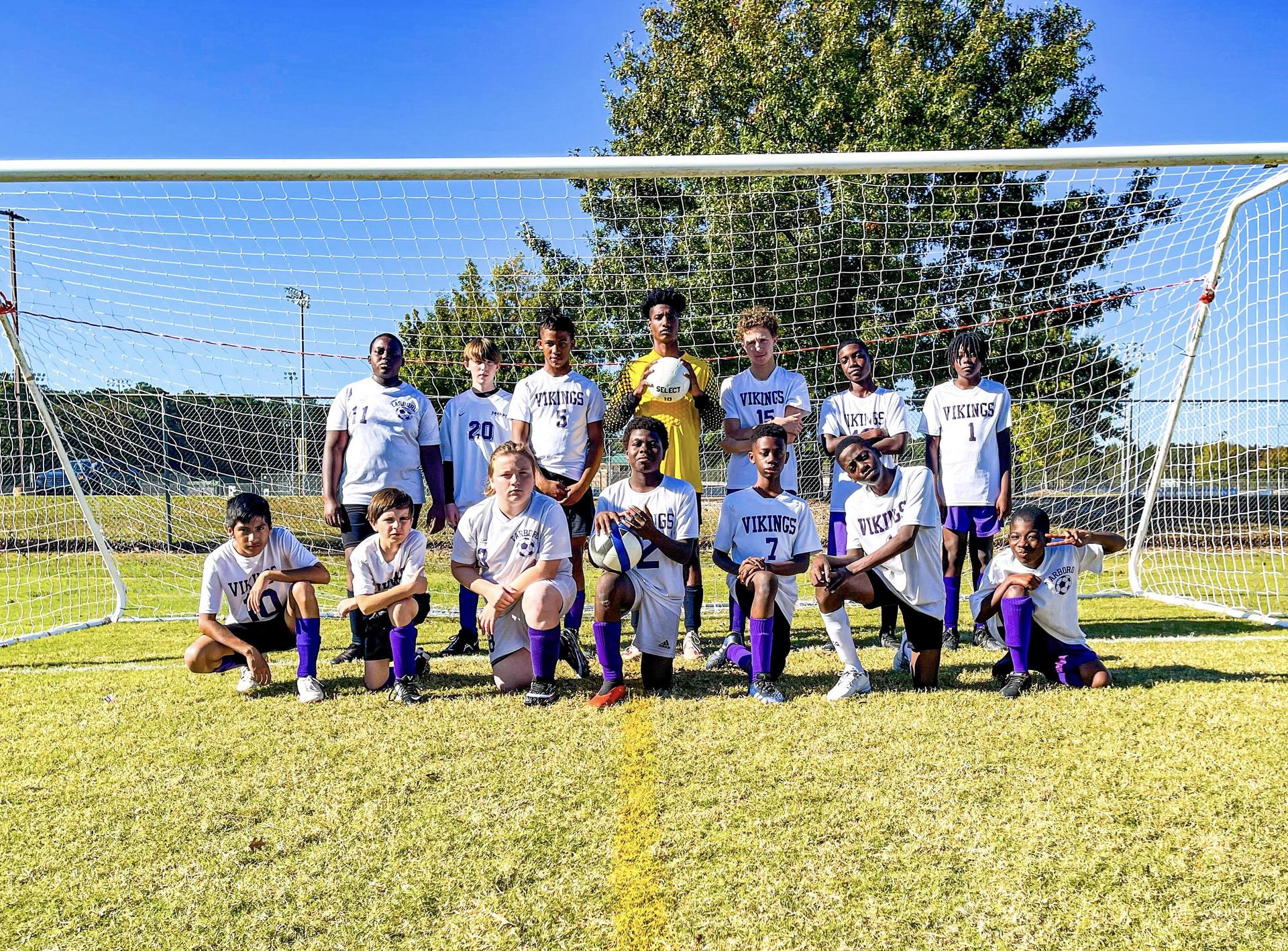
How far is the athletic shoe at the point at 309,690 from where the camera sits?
417 centimetres

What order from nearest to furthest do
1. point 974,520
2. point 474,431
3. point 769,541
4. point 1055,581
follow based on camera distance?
point 1055,581, point 769,541, point 974,520, point 474,431

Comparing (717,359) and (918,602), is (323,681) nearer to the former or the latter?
(918,602)

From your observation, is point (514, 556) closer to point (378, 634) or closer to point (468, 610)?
point (378, 634)

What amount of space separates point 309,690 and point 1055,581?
152 inches

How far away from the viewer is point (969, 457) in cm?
541

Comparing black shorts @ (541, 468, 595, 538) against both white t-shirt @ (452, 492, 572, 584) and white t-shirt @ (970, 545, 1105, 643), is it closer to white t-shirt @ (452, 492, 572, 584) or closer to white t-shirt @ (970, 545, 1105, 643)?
white t-shirt @ (452, 492, 572, 584)

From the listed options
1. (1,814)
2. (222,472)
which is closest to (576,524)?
(1,814)

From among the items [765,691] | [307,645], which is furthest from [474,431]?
[765,691]

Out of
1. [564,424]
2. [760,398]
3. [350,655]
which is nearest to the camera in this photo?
[564,424]

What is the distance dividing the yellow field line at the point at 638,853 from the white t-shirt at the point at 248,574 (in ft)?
7.37

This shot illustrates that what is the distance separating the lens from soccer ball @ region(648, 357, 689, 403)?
4.74m

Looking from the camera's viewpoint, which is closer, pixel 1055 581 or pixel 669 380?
pixel 1055 581

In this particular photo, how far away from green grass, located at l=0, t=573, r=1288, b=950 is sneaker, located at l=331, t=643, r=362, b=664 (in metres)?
0.82

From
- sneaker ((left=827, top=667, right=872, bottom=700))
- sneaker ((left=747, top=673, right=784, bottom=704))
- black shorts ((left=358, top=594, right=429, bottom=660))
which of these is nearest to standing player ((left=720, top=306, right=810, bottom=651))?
sneaker ((left=747, top=673, right=784, bottom=704))
